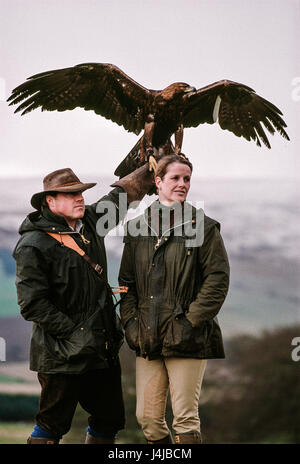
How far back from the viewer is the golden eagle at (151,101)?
4.50 metres

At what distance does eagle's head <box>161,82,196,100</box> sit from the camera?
14.6 ft

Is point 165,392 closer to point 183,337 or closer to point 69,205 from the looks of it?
point 183,337

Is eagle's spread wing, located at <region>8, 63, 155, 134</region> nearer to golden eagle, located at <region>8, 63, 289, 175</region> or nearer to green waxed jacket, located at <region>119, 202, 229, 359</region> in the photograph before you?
golden eagle, located at <region>8, 63, 289, 175</region>

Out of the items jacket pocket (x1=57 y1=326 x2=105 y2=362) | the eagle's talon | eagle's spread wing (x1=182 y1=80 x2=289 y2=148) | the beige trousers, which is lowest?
the beige trousers

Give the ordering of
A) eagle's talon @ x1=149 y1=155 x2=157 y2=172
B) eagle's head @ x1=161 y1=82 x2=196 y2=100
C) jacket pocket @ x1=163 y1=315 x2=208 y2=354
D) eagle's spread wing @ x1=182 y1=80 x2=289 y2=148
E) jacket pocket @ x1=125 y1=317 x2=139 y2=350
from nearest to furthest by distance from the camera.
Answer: jacket pocket @ x1=163 y1=315 x2=208 y2=354
jacket pocket @ x1=125 y1=317 x2=139 y2=350
eagle's talon @ x1=149 y1=155 x2=157 y2=172
eagle's head @ x1=161 y1=82 x2=196 y2=100
eagle's spread wing @ x1=182 y1=80 x2=289 y2=148

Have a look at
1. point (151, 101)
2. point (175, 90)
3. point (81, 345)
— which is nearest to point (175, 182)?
point (81, 345)

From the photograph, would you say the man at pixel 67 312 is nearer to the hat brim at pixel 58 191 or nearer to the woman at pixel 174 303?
the hat brim at pixel 58 191

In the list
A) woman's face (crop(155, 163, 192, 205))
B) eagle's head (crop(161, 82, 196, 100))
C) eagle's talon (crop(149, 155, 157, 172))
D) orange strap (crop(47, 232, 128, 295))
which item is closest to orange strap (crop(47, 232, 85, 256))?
orange strap (crop(47, 232, 128, 295))

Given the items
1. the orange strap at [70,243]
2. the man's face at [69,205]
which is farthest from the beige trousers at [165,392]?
the man's face at [69,205]

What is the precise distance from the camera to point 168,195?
11.3 ft

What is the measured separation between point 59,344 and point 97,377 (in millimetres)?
301
